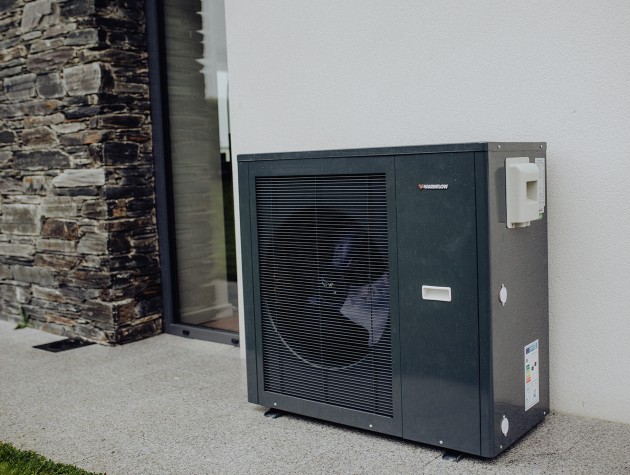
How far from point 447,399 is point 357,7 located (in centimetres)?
182

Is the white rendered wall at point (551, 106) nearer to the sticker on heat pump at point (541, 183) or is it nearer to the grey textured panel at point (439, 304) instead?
the sticker on heat pump at point (541, 183)

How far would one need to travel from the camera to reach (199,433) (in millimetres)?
3037

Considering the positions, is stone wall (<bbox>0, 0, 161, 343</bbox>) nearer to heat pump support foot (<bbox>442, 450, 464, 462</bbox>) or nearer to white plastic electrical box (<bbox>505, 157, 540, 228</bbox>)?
heat pump support foot (<bbox>442, 450, 464, 462</bbox>)

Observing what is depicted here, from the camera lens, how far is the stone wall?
14.5ft

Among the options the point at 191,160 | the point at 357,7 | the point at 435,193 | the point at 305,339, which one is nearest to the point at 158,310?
the point at 191,160

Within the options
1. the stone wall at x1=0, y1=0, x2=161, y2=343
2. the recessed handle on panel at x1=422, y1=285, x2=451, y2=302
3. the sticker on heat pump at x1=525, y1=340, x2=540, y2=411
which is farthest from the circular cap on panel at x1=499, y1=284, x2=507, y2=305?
the stone wall at x1=0, y1=0, x2=161, y2=343

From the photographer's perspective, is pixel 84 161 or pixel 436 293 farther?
pixel 84 161

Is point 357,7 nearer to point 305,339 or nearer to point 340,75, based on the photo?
point 340,75

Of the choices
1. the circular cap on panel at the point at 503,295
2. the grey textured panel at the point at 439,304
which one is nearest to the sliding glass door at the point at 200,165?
the grey textured panel at the point at 439,304

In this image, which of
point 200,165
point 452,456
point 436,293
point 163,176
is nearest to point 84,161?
point 163,176

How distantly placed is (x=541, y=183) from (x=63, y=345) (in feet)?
10.0

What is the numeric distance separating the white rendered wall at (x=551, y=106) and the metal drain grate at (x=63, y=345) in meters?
2.07

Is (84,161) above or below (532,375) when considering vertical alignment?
above

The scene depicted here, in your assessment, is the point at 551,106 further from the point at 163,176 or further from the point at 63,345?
the point at 63,345
